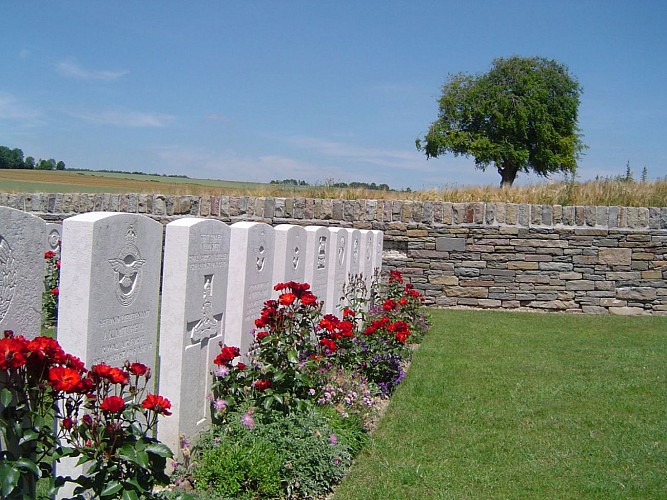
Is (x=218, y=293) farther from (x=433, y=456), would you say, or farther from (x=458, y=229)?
(x=458, y=229)

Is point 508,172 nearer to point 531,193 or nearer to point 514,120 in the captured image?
point 514,120

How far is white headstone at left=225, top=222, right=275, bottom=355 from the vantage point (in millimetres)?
5512

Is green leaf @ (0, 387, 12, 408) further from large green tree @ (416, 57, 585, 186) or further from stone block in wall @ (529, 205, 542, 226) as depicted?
large green tree @ (416, 57, 585, 186)

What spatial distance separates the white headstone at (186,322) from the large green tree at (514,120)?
28.0 metres

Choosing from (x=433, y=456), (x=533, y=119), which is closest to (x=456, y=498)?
(x=433, y=456)

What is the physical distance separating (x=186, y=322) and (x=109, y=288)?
95 cm

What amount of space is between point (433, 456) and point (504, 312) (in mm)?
8257

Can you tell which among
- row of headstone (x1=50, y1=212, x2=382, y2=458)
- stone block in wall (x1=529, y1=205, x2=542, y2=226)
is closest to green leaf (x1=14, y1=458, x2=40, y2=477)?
row of headstone (x1=50, y1=212, x2=382, y2=458)

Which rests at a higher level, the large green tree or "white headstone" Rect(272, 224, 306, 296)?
the large green tree

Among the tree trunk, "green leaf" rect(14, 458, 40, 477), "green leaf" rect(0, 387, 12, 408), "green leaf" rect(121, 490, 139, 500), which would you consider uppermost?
the tree trunk

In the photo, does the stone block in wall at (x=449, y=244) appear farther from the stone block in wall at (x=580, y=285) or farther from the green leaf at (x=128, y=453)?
the green leaf at (x=128, y=453)

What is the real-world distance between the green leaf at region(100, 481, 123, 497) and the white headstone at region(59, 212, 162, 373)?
3.04ft

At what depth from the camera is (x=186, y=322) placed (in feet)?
14.9

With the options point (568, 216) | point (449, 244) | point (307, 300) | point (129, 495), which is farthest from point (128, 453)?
point (568, 216)
